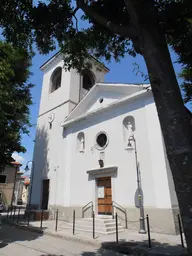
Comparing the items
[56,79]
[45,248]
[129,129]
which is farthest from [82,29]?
[56,79]

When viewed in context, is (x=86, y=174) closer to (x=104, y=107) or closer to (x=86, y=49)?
(x=104, y=107)

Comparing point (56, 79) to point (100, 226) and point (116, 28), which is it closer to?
point (100, 226)

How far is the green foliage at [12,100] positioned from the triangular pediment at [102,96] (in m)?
3.83

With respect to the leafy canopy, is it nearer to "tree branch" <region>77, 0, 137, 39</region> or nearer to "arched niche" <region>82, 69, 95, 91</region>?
"tree branch" <region>77, 0, 137, 39</region>

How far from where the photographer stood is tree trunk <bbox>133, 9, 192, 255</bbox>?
1.88m

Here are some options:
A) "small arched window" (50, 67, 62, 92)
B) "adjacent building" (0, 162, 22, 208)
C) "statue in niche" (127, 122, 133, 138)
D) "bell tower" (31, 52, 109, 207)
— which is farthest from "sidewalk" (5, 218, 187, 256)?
"adjacent building" (0, 162, 22, 208)

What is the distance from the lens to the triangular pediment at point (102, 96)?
469 inches

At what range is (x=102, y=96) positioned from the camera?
44.0ft

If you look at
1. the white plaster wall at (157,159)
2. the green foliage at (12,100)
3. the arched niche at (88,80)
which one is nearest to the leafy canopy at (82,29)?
the green foliage at (12,100)

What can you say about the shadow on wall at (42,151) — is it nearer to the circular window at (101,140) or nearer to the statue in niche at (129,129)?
the circular window at (101,140)

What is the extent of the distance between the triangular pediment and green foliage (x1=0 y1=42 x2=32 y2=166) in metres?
3.83

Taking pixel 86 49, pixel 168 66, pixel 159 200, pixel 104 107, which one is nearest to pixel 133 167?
pixel 159 200

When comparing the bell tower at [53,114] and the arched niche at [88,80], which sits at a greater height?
the arched niche at [88,80]

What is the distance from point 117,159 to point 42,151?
760cm
